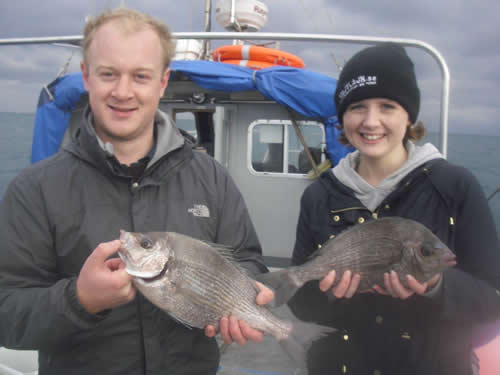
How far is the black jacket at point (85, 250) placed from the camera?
171 cm

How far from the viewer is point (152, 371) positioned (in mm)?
1886

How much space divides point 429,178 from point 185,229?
1455 mm

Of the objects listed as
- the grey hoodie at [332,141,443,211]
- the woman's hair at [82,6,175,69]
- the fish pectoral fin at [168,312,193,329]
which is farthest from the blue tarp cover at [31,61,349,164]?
the fish pectoral fin at [168,312,193,329]

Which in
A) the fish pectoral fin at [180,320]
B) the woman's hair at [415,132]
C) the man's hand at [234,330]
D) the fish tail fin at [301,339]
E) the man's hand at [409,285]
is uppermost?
the woman's hair at [415,132]

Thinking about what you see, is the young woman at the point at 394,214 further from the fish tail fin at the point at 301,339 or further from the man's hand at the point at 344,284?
the fish tail fin at the point at 301,339

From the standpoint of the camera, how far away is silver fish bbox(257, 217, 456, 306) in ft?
6.45

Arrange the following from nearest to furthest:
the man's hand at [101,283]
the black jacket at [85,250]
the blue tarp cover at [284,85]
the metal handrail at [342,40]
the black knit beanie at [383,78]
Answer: the man's hand at [101,283] < the black jacket at [85,250] < the black knit beanie at [383,78] < the metal handrail at [342,40] < the blue tarp cover at [284,85]

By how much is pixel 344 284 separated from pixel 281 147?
18.2 feet

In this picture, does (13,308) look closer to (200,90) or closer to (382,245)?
(382,245)

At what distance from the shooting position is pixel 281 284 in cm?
235

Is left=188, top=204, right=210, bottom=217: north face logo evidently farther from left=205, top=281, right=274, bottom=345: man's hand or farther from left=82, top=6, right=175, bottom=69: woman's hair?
left=82, top=6, right=175, bottom=69: woman's hair

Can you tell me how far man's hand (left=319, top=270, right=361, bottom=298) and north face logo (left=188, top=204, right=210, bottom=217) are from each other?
31.1 inches

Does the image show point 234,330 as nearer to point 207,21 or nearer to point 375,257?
point 375,257

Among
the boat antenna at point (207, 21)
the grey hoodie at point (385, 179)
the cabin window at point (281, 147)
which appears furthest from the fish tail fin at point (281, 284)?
the boat antenna at point (207, 21)
